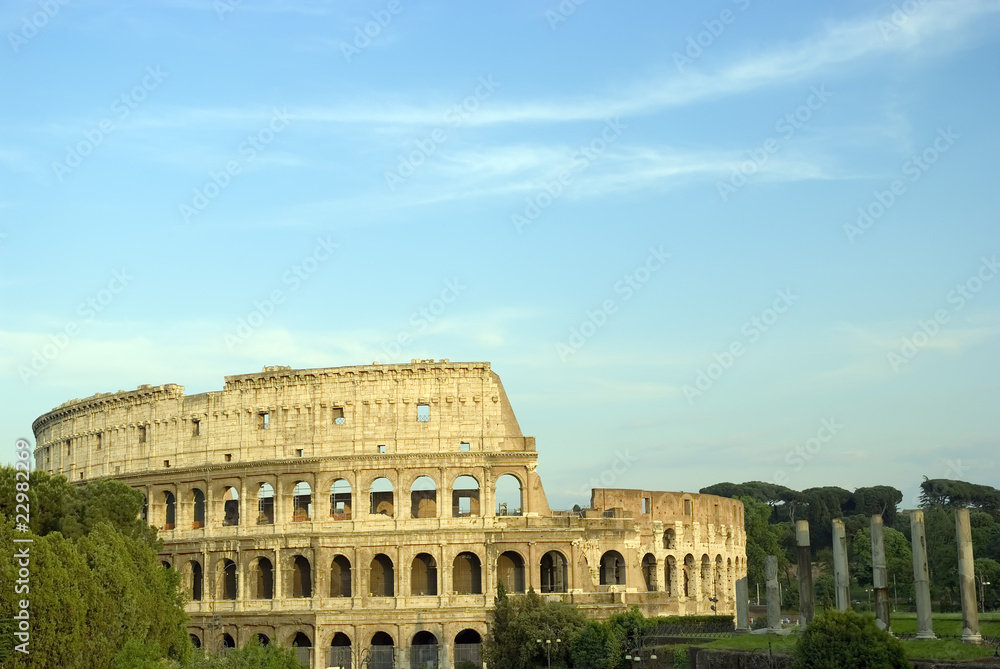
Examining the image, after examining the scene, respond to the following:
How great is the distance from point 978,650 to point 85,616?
2746 centimetres

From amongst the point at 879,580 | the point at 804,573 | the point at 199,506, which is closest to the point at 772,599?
the point at 804,573

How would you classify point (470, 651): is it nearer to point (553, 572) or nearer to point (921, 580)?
point (553, 572)

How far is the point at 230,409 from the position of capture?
67.0 metres

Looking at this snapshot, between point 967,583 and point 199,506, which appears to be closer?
point 967,583

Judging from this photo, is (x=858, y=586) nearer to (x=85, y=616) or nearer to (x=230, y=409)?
(x=230, y=409)

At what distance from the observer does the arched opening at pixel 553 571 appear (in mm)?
63562

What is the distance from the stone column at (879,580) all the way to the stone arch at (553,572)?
21.2 meters

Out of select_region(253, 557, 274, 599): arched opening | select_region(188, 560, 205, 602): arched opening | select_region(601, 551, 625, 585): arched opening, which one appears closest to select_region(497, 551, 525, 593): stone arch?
select_region(601, 551, 625, 585): arched opening

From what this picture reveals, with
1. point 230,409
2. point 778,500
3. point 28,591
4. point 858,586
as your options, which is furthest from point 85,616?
point 778,500

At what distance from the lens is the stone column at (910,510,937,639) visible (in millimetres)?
39656

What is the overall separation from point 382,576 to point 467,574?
451cm

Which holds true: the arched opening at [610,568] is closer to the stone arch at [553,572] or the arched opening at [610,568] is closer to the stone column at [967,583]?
the stone arch at [553,572]

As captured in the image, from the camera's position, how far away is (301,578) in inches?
2623

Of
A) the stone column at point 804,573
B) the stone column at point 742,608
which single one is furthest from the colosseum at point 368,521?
the stone column at point 804,573
